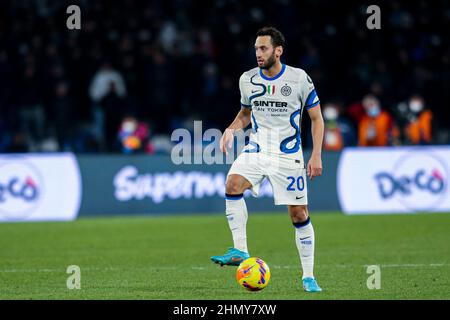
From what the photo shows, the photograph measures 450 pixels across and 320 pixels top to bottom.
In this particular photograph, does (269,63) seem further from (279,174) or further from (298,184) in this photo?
(298,184)

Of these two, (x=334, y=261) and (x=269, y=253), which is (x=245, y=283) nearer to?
(x=334, y=261)

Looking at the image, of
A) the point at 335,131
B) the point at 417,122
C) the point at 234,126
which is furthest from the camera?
the point at 417,122

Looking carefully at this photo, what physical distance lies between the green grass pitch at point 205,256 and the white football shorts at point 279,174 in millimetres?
861

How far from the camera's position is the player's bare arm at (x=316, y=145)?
29.8ft

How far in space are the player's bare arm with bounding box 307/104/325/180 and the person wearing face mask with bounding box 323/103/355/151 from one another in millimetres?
11400

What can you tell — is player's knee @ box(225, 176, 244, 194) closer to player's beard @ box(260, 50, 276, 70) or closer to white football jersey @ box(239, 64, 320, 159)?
white football jersey @ box(239, 64, 320, 159)

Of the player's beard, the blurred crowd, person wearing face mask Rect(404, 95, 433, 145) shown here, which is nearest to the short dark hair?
the player's beard

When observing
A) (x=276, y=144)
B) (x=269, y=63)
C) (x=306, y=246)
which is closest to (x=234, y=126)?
(x=276, y=144)

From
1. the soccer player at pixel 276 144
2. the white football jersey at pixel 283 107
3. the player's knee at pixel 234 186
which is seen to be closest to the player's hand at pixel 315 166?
the soccer player at pixel 276 144

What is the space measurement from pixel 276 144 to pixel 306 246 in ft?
3.28

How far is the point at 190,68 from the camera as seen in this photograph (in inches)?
872

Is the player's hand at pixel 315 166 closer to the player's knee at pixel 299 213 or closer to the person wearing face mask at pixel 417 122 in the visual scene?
the player's knee at pixel 299 213

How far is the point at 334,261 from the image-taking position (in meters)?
11.9
